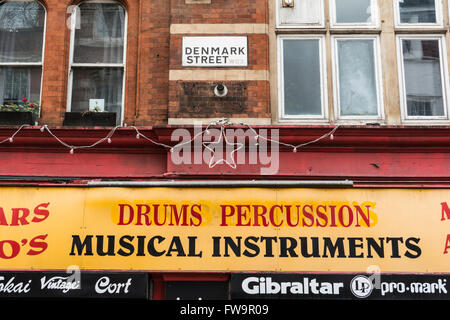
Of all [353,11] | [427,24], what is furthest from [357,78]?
[427,24]

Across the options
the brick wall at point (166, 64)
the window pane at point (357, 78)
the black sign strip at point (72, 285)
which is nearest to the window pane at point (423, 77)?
the window pane at point (357, 78)

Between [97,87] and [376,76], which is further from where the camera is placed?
[97,87]

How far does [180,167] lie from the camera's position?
710 centimetres

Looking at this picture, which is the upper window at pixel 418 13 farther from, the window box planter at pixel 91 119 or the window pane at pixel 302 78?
the window box planter at pixel 91 119

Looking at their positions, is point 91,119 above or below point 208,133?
above

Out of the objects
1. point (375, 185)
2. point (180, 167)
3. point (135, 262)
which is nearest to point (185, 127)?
point (180, 167)

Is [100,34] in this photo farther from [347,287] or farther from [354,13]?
[347,287]

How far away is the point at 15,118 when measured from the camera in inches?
294

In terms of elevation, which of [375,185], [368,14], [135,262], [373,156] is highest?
[368,14]

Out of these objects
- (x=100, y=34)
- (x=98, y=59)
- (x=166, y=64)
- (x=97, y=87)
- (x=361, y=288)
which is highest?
(x=100, y=34)

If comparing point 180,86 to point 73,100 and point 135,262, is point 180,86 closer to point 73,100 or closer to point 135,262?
point 73,100

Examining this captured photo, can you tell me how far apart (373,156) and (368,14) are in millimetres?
2451

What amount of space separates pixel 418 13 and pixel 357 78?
153 cm

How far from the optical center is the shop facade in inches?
246
